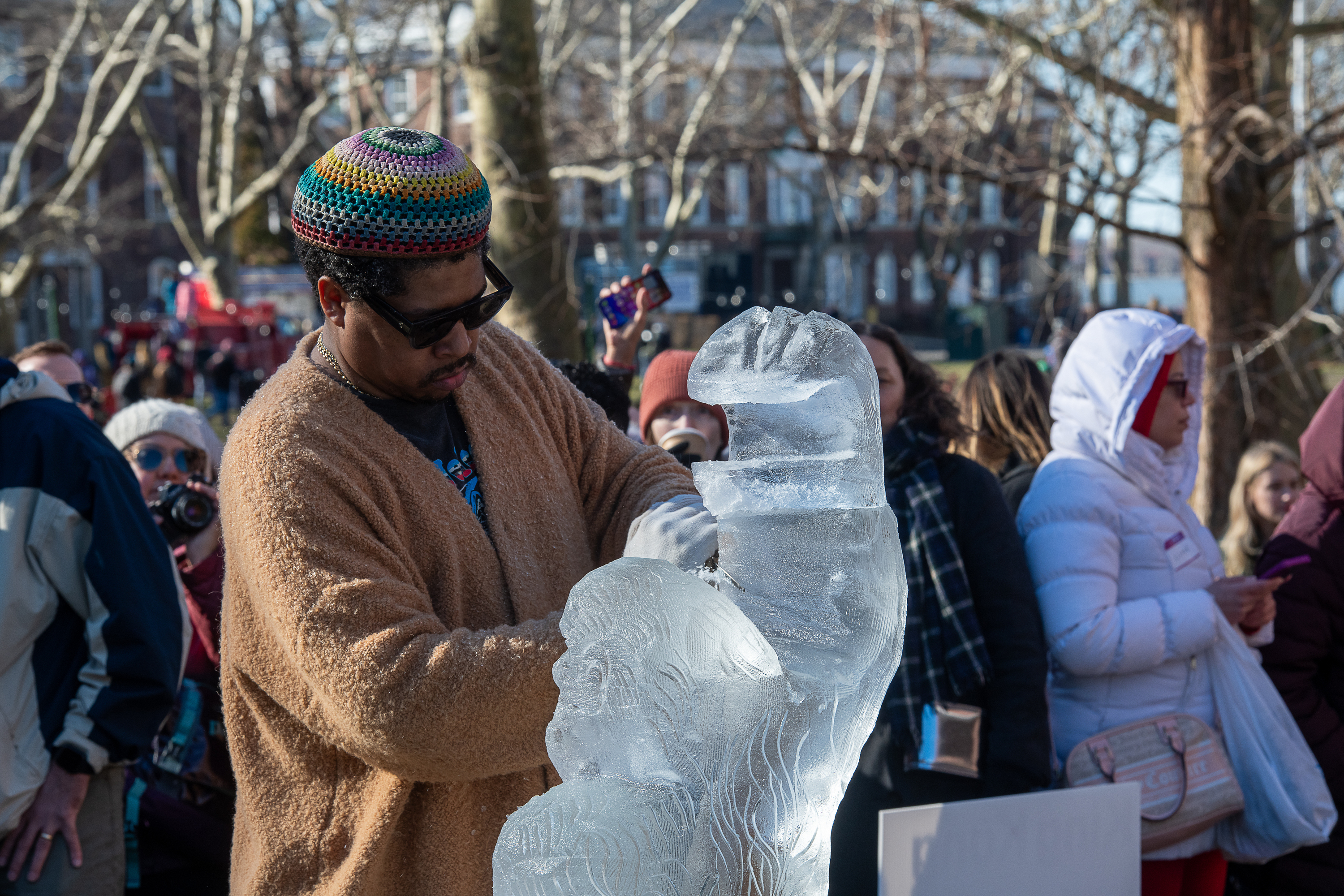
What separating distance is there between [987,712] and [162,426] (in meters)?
2.39

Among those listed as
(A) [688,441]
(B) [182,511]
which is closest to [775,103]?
(A) [688,441]

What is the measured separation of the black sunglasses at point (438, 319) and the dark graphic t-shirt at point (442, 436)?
13 cm

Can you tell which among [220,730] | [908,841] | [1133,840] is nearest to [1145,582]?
[1133,840]

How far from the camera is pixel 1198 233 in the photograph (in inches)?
172

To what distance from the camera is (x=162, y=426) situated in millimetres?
3467

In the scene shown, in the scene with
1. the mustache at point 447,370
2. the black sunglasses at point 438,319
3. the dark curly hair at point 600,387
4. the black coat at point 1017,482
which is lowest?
the black coat at point 1017,482

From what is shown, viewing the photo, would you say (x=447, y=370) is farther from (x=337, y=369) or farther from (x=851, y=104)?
(x=851, y=104)

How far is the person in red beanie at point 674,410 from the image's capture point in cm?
333

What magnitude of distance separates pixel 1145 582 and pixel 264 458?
208 centimetres

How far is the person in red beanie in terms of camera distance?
3.33 m

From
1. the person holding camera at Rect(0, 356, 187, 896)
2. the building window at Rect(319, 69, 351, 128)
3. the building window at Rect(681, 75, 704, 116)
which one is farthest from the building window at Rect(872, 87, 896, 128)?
the person holding camera at Rect(0, 356, 187, 896)

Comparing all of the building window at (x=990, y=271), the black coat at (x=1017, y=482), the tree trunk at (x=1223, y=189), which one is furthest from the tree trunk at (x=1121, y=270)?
the building window at (x=990, y=271)

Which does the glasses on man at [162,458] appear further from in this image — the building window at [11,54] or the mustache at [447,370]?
the building window at [11,54]

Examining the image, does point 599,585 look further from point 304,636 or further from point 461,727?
point 304,636
